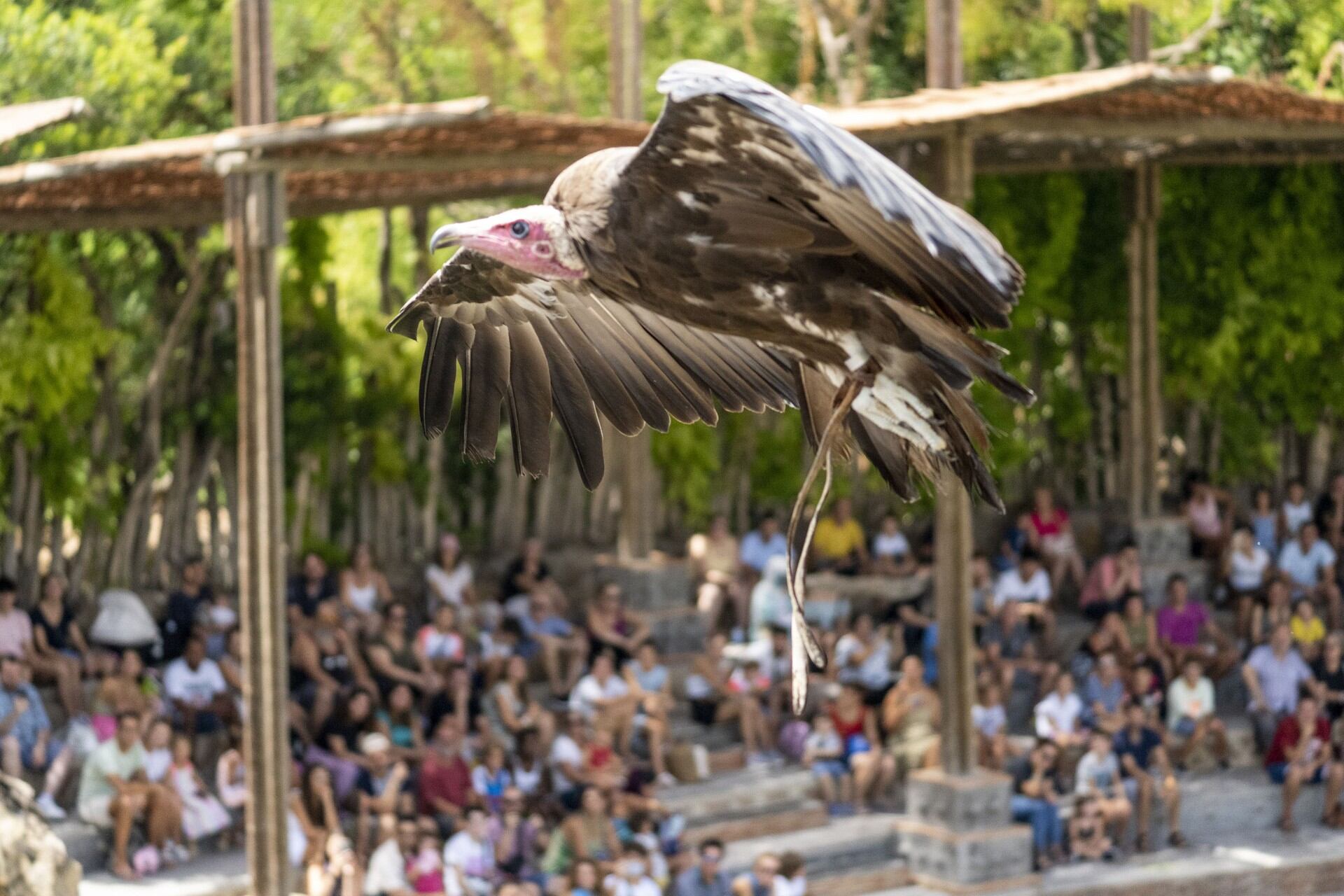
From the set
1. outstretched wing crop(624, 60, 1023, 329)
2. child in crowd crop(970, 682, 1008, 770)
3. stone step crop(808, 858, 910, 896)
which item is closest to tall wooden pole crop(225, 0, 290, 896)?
stone step crop(808, 858, 910, 896)

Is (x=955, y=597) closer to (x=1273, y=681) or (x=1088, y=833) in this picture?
(x=1088, y=833)

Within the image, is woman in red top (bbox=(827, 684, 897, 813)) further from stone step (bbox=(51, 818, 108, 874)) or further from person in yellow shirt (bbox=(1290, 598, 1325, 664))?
stone step (bbox=(51, 818, 108, 874))

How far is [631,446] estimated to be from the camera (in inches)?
534

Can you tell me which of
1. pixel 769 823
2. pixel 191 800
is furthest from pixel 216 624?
pixel 769 823

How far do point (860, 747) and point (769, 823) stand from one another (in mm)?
705

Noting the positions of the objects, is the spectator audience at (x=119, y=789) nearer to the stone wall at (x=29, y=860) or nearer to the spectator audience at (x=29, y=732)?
the spectator audience at (x=29, y=732)

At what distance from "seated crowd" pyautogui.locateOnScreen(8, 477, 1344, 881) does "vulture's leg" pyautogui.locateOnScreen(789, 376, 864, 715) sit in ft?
17.4

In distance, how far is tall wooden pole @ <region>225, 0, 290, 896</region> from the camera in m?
9.38

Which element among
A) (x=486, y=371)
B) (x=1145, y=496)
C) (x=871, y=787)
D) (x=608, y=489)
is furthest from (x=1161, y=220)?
(x=486, y=371)

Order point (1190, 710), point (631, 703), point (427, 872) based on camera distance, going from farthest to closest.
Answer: point (1190, 710), point (631, 703), point (427, 872)

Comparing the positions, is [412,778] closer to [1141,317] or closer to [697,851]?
[697,851]

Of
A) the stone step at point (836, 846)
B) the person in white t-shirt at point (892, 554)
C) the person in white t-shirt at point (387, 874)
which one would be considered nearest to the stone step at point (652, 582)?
the person in white t-shirt at point (892, 554)

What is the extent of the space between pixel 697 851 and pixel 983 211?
5.57 m

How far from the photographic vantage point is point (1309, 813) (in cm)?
1250
